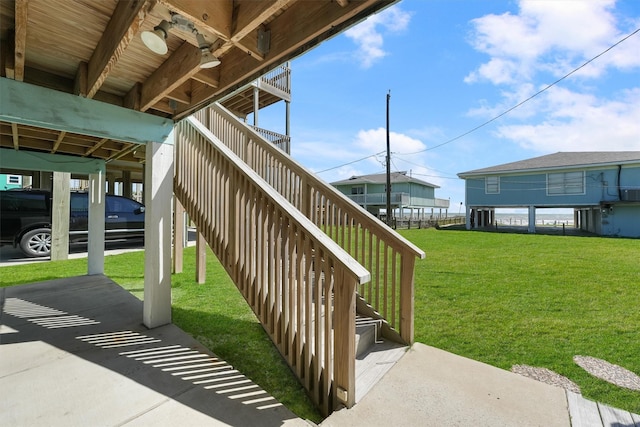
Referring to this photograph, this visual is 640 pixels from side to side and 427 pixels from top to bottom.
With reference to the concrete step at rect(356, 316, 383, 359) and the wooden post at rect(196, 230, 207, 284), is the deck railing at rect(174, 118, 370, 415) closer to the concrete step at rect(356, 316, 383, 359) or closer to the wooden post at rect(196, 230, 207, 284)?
the concrete step at rect(356, 316, 383, 359)

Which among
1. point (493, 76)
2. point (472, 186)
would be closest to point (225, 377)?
point (493, 76)

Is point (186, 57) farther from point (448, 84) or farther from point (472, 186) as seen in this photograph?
point (472, 186)

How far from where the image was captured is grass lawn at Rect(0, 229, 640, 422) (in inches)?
95.3

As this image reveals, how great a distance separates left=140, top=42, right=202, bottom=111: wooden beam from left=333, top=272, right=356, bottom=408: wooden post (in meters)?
1.83

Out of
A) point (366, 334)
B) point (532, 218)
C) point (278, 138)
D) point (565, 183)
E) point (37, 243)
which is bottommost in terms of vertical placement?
point (366, 334)

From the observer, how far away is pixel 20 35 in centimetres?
171

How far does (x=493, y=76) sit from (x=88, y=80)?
11313mm

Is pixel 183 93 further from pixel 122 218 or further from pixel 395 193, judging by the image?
pixel 395 193

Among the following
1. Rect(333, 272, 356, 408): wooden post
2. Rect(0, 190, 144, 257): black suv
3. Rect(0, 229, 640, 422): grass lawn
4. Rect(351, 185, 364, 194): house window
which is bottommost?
Rect(0, 229, 640, 422): grass lawn

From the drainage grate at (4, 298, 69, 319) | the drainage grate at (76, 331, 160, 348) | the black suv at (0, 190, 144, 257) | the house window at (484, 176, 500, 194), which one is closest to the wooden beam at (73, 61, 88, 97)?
the drainage grate at (76, 331, 160, 348)

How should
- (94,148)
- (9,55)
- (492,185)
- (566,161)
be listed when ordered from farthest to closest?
(492,185) < (566,161) < (94,148) < (9,55)

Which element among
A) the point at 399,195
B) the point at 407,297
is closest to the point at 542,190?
the point at 399,195

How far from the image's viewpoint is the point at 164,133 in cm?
309

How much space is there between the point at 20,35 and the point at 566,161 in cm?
2227
